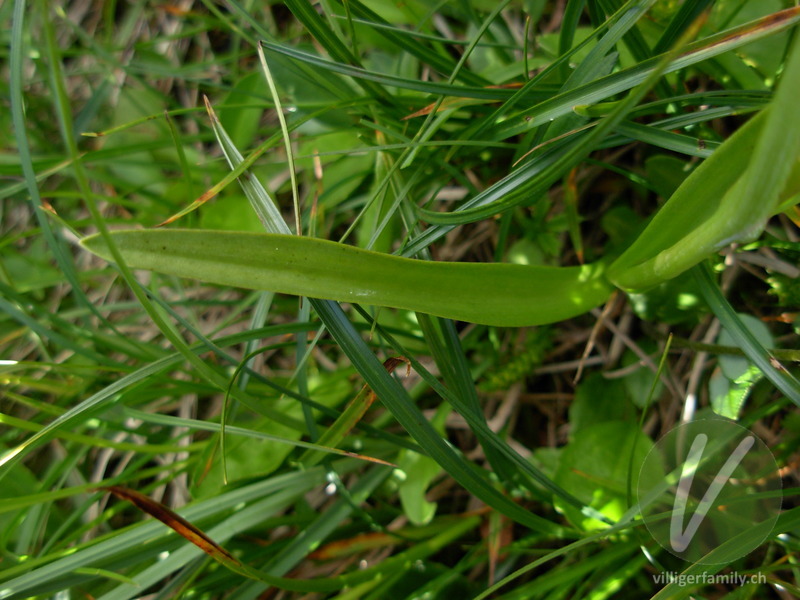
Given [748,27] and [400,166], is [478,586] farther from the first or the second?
[748,27]

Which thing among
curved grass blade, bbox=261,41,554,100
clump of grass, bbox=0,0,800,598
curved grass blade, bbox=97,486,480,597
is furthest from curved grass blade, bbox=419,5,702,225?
curved grass blade, bbox=97,486,480,597

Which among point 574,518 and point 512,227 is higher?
point 512,227

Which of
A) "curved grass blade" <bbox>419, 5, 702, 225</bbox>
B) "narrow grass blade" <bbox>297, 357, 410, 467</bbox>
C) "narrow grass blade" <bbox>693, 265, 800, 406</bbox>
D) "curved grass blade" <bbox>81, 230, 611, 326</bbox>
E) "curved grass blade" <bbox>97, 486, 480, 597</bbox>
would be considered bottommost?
"curved grass blade" <bbox>97, 486, 480, 597</bbox>

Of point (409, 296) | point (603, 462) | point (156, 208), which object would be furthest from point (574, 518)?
point (156, 208)

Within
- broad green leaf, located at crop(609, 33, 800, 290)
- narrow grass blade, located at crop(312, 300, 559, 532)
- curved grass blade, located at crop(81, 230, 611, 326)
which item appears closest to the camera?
broad green leaf, located at crop(609, 33, 800, 290)

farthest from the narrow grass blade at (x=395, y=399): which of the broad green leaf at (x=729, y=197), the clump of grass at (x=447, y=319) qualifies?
the broad green leaf at (x=729, y=197)

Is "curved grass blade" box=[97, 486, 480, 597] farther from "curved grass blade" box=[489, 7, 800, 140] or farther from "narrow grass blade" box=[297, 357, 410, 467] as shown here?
"curved grass blade" box=[489, 7, 800, 140]

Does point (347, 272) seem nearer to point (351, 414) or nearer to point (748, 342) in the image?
point (351, 414)

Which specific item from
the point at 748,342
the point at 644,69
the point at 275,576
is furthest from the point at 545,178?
the point at 275,576
